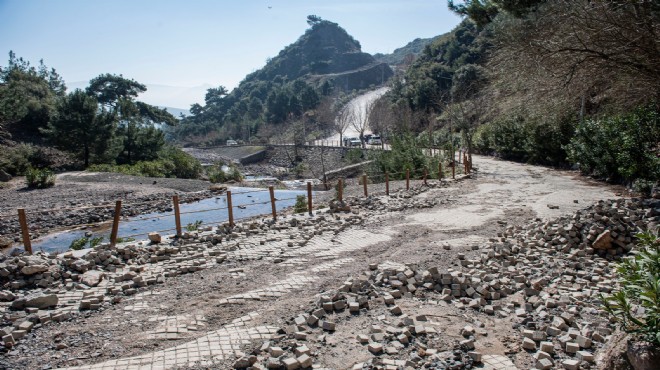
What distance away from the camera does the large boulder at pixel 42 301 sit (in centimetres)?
626

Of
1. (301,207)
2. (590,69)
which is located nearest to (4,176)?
(301,207)

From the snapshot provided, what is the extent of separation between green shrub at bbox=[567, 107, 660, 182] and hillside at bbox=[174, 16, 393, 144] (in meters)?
48.0

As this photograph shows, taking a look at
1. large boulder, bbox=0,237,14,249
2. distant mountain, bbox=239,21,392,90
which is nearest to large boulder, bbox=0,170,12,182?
large boulder, bbox=0,237,14,249

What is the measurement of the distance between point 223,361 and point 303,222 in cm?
704

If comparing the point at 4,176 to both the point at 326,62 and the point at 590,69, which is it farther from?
the point at 326,62

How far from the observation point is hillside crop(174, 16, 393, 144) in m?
74.7

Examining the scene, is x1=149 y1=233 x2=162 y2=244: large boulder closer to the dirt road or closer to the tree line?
the dirt road

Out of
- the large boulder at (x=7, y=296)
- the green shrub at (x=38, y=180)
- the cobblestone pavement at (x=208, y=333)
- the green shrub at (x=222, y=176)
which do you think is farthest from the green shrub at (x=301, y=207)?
the green shrub at (x=222, y=176)

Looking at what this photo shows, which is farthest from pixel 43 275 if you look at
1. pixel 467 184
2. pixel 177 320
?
pixel 467 184

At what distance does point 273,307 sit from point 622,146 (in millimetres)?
12512

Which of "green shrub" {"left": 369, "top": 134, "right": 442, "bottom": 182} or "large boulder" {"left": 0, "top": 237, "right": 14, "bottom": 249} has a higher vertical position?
"green shrub" {"left": 369, "top": 134, "right": 442, "bottom": 182}

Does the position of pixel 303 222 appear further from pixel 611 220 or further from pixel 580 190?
pixel 580 190

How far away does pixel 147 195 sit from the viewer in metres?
23.0

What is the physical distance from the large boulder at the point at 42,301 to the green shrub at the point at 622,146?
44.9 feet
